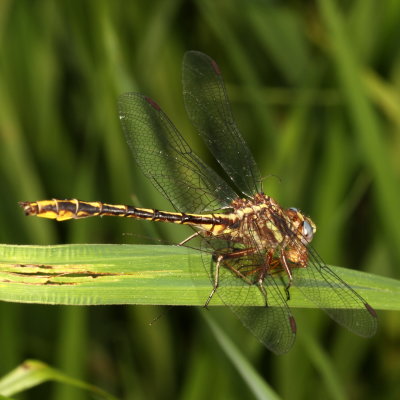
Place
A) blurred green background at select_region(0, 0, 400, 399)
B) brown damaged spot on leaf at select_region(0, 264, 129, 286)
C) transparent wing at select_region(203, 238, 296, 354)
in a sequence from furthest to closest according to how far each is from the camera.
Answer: blurred green background at select_region(0, 0, 400, 399)
transparent wing at select_region(203, 238, 296, 354)
brown damaged spot on leaf at select_region(0, 264, 129, 286)

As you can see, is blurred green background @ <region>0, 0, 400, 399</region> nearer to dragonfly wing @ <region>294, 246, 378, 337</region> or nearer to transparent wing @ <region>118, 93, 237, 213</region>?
transparent wing @ <region>118, 93, 237, 213</region>

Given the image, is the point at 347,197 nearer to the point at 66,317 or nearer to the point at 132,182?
the point at 132,182

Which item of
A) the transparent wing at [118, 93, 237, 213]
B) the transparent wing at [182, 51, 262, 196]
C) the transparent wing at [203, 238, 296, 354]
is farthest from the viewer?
the transparent wing at [182, 51, 262, 196]

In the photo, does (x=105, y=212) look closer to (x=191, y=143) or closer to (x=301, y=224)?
(x=301, y=224)

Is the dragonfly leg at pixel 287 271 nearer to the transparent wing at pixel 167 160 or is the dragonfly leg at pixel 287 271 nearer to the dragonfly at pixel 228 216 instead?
the dragonfly at pixel 228 216

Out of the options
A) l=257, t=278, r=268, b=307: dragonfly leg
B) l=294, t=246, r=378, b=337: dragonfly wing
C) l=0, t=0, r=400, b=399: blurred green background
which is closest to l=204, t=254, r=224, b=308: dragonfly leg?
l=257, t=278, r=268, b=307: dragonfly leg

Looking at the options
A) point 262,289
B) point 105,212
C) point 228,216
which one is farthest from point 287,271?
point 105,212

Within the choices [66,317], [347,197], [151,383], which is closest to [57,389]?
[66,317]
